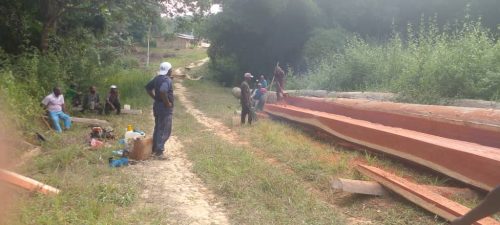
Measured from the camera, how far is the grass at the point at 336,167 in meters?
4.42

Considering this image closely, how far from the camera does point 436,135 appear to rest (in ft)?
21.1

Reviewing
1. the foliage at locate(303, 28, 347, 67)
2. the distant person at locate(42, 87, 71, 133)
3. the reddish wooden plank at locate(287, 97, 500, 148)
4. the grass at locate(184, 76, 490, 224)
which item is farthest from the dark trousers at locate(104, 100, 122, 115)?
the foliage at locate(303, 28, 347, 67)

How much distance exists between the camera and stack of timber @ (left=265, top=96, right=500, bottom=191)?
4.70m

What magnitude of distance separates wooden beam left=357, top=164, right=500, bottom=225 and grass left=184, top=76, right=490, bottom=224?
0.33 ft

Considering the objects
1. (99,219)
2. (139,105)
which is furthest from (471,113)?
(139,105)

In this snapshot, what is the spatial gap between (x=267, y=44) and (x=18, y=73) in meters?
18.9

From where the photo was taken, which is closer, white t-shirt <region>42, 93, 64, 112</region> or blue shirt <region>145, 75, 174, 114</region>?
A: blue shirt <region>145, 75, 174, 114</region>

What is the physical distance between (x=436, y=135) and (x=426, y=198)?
248cm

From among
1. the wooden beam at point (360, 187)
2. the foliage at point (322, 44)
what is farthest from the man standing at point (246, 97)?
the foliage at point (322, 44)

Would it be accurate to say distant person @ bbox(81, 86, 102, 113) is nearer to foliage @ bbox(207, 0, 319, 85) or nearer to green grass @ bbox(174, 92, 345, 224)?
green grass @ bbox(174, 92, 345, 224)

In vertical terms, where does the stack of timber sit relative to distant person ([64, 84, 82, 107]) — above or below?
above

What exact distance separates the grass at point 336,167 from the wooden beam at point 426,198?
10cm

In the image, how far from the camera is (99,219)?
4105 mm

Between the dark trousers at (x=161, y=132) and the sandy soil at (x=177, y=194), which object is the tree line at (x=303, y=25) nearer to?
the dark trousers at (x=161, y=132)
